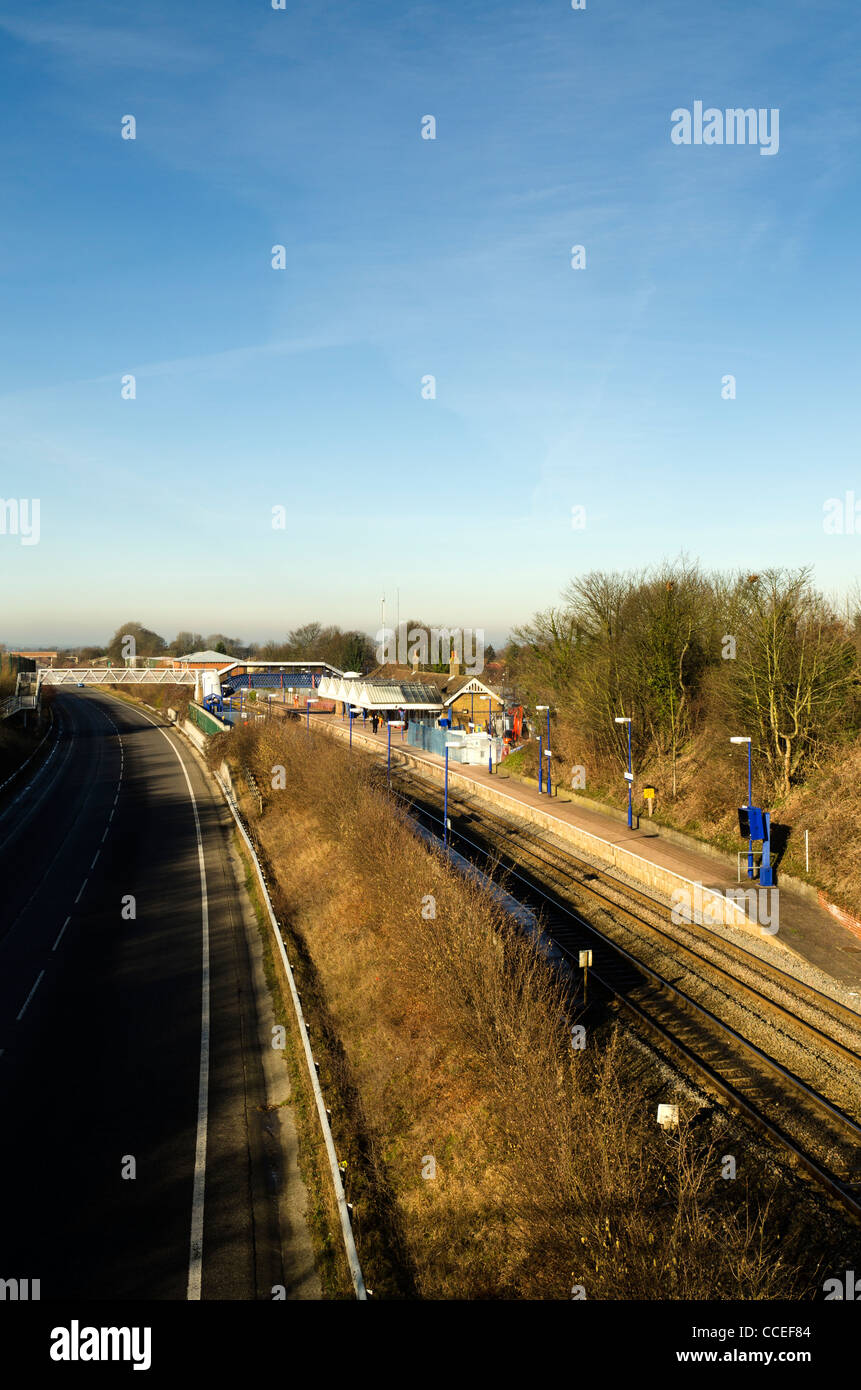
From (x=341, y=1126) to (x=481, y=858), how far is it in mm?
16983

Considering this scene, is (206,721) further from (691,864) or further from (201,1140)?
(201,1140)

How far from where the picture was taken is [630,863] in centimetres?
2552

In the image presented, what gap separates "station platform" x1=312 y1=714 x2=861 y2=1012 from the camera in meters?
17.4

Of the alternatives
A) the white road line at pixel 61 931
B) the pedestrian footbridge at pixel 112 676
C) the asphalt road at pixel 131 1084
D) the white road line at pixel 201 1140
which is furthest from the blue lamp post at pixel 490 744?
the pedestrian footbridge at pixel 112 676

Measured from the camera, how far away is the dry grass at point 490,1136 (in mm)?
7305

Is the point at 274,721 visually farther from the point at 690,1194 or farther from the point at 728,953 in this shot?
the point at 690,1194

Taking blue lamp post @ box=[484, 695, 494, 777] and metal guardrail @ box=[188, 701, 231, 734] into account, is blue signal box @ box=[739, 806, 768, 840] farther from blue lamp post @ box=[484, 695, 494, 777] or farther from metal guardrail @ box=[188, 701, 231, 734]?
metal guardrail @ box=[188, 701, 231, 734]

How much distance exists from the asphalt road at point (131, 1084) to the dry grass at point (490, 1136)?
1492 mm

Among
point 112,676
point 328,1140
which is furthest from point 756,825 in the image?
point 112,676

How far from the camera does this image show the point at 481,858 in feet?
94.5

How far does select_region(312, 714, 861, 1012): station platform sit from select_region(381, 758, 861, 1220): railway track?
899 millimetres

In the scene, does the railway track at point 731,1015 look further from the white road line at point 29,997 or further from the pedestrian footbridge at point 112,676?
the pedestrian footbridge at point 112,676

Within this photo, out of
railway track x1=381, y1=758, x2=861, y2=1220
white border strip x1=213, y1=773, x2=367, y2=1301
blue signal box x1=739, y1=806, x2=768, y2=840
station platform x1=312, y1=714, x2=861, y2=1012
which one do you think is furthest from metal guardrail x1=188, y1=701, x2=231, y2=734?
blue signal box x1=739, y1=806, x2=768, y2=840
